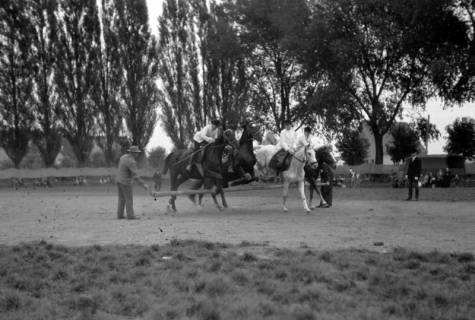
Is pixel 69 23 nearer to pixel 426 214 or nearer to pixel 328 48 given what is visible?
pixel 328 48

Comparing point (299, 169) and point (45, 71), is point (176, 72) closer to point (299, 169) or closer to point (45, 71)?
point (45, 71)

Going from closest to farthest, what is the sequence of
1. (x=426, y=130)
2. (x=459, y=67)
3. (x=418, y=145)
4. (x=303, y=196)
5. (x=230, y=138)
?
(x=303, y=196) < (x=230, y=138) < (x=459, y=67) < (x=426, y=130) < (x=418, y=145)

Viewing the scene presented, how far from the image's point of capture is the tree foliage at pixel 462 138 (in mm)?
78312

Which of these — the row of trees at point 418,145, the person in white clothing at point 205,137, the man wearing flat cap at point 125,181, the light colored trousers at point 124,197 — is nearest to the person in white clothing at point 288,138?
the person in white clothing at point 205,137

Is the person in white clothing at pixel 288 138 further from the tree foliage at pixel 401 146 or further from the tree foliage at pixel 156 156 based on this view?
the tree foliage at pixel 156 156

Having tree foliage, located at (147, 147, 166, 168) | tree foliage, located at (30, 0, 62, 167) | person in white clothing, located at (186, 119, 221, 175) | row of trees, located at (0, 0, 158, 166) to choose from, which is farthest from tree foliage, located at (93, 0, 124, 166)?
tree foliage, located at (147, 147, 166, 168)

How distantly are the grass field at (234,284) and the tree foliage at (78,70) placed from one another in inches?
1707

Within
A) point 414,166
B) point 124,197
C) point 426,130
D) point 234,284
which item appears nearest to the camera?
point 234,284

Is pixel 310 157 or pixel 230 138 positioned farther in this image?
pixel 310 157

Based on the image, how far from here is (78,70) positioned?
172ft

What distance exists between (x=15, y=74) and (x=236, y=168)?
122ft

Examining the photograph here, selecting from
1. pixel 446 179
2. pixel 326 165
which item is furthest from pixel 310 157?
pixel 446 179

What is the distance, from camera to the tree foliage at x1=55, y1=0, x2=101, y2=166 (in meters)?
52.1

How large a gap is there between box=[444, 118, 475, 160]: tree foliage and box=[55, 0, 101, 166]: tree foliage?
1847 inches
